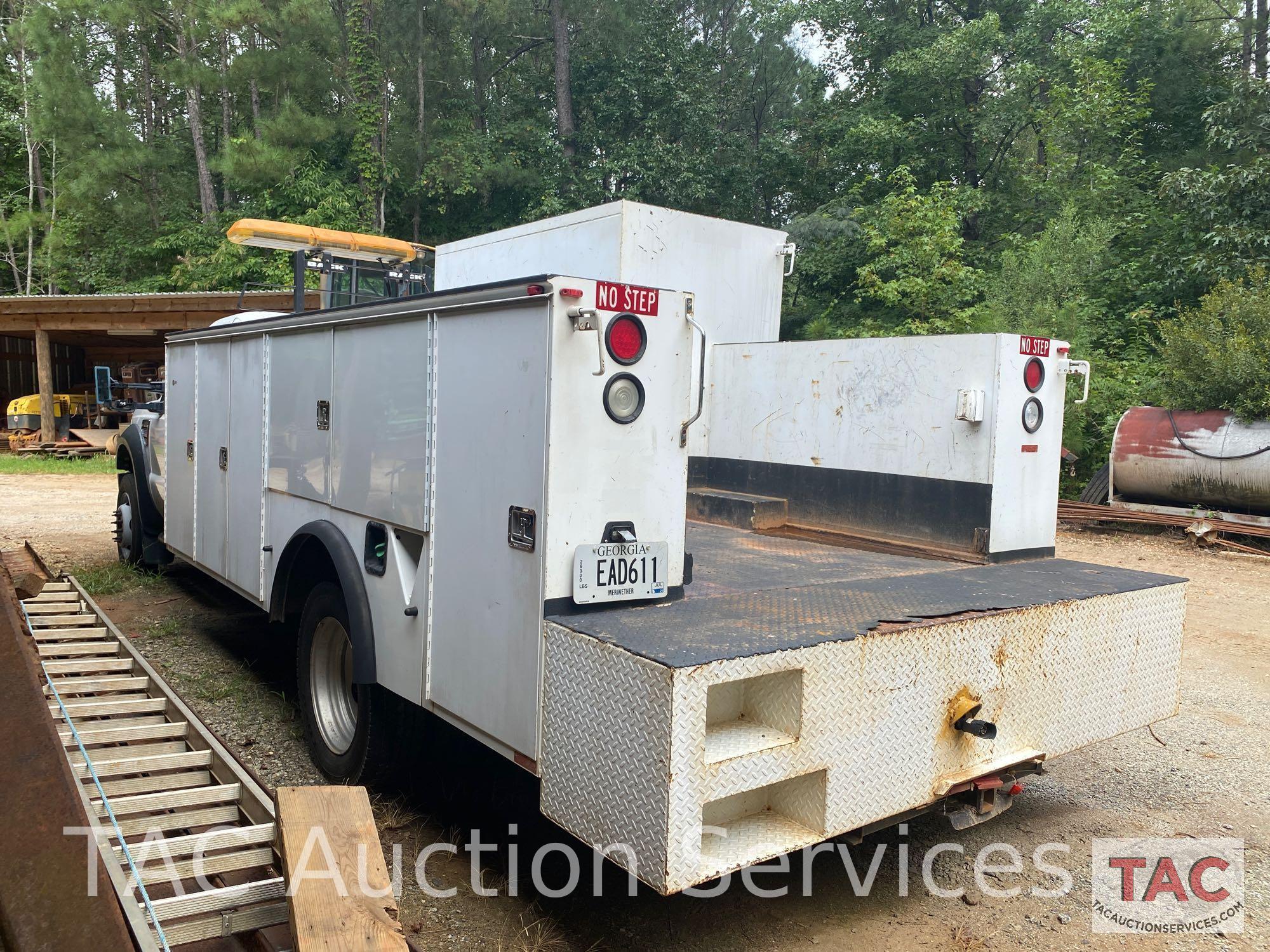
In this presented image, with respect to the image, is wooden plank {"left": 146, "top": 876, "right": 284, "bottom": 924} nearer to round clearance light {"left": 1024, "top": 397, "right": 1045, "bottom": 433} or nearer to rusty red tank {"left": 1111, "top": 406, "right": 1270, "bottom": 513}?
round clearance light {"left": 1024, "top": 397, "right": 1045, "bottom": 433}

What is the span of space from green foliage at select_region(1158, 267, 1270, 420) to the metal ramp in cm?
1302

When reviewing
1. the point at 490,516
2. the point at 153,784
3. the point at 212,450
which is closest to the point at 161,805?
the point at 153,784

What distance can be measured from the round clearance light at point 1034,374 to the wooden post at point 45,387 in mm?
20478

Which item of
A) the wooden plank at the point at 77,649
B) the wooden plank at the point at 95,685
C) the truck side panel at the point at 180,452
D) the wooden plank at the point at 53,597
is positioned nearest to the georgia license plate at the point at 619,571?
the wooden plank at the point at 95,685

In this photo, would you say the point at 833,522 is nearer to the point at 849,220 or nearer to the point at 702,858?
the point at 702,858

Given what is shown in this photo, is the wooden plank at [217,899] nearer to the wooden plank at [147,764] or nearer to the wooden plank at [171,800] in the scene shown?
the wooden plank at [171,800]

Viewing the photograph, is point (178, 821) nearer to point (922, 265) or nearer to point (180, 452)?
point (180, 452)

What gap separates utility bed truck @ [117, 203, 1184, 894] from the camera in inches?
102

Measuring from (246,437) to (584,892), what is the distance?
10.0 ft

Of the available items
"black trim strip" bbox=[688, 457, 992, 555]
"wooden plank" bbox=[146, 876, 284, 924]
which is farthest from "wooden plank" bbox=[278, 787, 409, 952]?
"black trim strip" bbox=[688, 457, 992, 555]

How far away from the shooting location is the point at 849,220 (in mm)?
24188

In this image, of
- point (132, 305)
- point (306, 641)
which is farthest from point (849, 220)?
point (306, 641)

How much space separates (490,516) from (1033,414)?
102 inches

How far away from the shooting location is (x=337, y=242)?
6.54 metres
